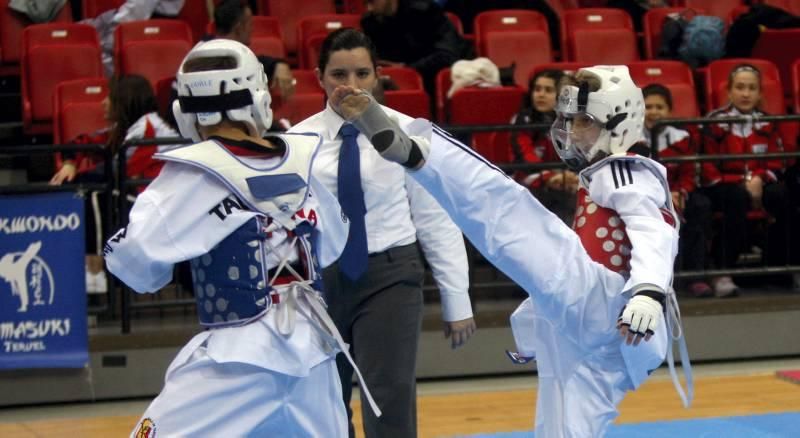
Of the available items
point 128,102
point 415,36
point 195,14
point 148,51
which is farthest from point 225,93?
point 195,14

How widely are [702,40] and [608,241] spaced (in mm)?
6459

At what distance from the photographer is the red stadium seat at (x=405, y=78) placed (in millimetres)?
9430

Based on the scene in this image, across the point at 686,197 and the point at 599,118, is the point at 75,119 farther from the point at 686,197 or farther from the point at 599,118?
the point at 599,118

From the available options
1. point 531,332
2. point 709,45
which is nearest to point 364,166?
point 531,332

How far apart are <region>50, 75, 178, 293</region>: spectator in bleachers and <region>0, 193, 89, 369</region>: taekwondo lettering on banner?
27 cm

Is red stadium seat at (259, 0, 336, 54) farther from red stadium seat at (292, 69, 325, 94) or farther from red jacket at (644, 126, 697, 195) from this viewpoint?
red jacket at (644, 126, 697, 195)

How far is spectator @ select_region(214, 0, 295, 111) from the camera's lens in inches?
311

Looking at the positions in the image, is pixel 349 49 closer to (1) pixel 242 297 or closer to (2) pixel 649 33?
(1) pixel 242 297

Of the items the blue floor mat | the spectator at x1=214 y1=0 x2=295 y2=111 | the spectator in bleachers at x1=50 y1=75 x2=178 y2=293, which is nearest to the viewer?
the blue floor mat

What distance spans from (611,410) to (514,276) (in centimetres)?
57

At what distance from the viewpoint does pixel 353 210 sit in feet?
16.0

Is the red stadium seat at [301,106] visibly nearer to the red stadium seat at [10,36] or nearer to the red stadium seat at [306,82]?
the red stadium seat at [306,82]

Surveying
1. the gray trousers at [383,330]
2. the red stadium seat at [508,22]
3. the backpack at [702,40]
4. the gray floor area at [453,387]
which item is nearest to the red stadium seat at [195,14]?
the red stadium seat at [508,22]

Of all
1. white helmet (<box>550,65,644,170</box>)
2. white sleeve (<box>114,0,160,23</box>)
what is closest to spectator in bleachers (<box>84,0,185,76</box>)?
white sleeve (<box>114,0,160,23</box>)
